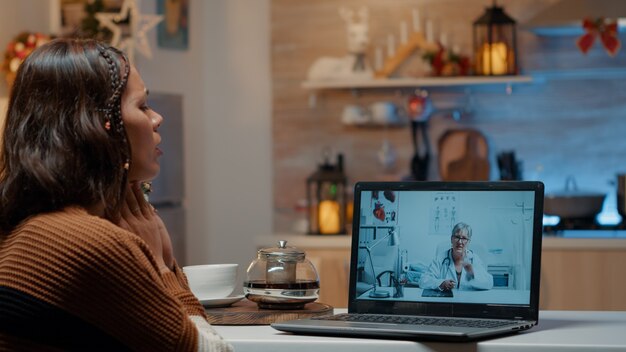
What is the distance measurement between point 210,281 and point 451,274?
538 mm

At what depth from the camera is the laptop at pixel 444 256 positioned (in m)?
2.06

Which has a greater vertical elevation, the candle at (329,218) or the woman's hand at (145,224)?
the woman's hand at (145,224)

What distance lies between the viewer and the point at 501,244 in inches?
82.6

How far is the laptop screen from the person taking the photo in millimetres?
2082

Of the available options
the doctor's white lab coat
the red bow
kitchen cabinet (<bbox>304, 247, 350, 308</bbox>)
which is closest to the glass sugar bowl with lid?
the doctor's white lab coat

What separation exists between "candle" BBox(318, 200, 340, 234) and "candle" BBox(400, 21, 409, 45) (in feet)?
3.07

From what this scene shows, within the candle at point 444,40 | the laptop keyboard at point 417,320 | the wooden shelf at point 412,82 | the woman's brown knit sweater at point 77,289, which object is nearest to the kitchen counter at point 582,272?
the wooden shelf at point 412,82

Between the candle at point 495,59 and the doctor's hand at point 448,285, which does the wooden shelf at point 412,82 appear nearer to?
the candle at point 495,59

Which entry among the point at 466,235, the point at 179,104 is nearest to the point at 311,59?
the point at 179,104

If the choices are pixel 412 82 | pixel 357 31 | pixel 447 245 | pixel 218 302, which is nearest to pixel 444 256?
pixel 447 245

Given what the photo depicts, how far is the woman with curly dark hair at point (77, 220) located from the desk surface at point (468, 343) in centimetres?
18

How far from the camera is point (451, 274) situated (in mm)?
2113

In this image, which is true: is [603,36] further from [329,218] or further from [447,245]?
[447,245]

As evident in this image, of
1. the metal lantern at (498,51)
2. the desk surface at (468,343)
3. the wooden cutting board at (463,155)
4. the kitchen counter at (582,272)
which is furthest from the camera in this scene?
the wooden cutting board at (463,155)
